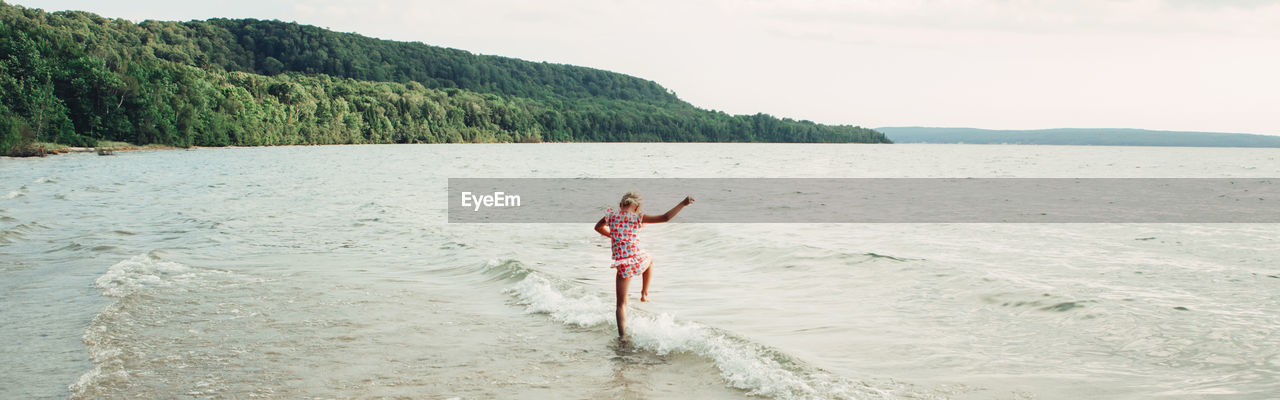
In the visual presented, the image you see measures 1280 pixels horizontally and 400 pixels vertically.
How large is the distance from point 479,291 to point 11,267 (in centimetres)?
807

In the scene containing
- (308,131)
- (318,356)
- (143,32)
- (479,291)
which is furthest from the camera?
(143,32)

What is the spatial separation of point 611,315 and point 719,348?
2.15 m

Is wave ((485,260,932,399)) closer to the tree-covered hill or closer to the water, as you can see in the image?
the water

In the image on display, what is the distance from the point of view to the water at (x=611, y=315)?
811 cm

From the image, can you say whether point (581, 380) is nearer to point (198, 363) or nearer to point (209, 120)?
point (198, 363)

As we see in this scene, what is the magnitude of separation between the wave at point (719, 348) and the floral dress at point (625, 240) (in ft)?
2.61

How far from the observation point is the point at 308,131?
139375mm

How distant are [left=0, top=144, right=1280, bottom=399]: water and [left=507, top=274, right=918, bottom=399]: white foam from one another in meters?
0.04

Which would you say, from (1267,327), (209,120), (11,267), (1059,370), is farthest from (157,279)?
(209,120)

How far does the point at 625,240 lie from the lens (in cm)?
949
